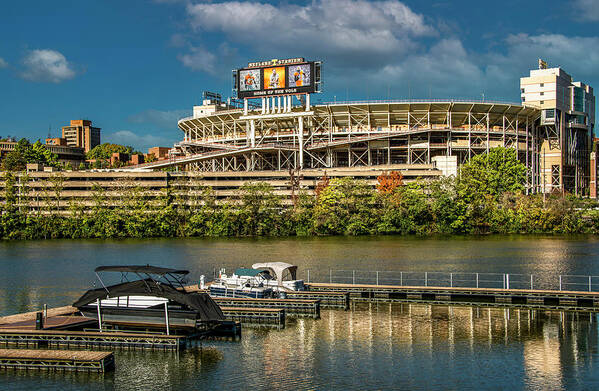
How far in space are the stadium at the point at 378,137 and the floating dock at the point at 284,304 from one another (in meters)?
98.8

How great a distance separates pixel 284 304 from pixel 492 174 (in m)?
103

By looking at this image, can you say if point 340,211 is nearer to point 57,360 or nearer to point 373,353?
point 373,353

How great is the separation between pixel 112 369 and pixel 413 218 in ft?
347

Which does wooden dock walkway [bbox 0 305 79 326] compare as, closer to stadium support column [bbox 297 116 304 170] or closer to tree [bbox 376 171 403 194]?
tree [bbox 376 171 403 194]

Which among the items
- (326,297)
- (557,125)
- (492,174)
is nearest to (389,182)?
(492,174)

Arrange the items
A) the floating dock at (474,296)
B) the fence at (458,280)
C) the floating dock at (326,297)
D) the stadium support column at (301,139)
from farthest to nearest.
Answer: the stadium support column at (301,139) → the fence at (458,280) → the floating dock at (326,297) → the floating dock at (474,296)

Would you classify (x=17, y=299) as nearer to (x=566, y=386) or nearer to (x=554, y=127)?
(x=566, y=386)

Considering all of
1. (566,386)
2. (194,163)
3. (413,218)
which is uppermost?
(194,163)

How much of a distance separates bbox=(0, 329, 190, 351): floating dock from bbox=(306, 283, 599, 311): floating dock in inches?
738

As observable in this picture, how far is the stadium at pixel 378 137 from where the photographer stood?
5989 inches

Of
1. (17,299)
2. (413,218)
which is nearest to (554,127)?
(413,218)

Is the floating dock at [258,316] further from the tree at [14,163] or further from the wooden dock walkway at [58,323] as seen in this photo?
the tree at [14,163]

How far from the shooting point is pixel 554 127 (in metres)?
172

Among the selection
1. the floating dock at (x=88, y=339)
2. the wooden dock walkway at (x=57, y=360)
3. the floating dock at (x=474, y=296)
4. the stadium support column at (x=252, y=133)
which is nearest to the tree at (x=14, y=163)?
the stadium support column at (x=252, y=133)
